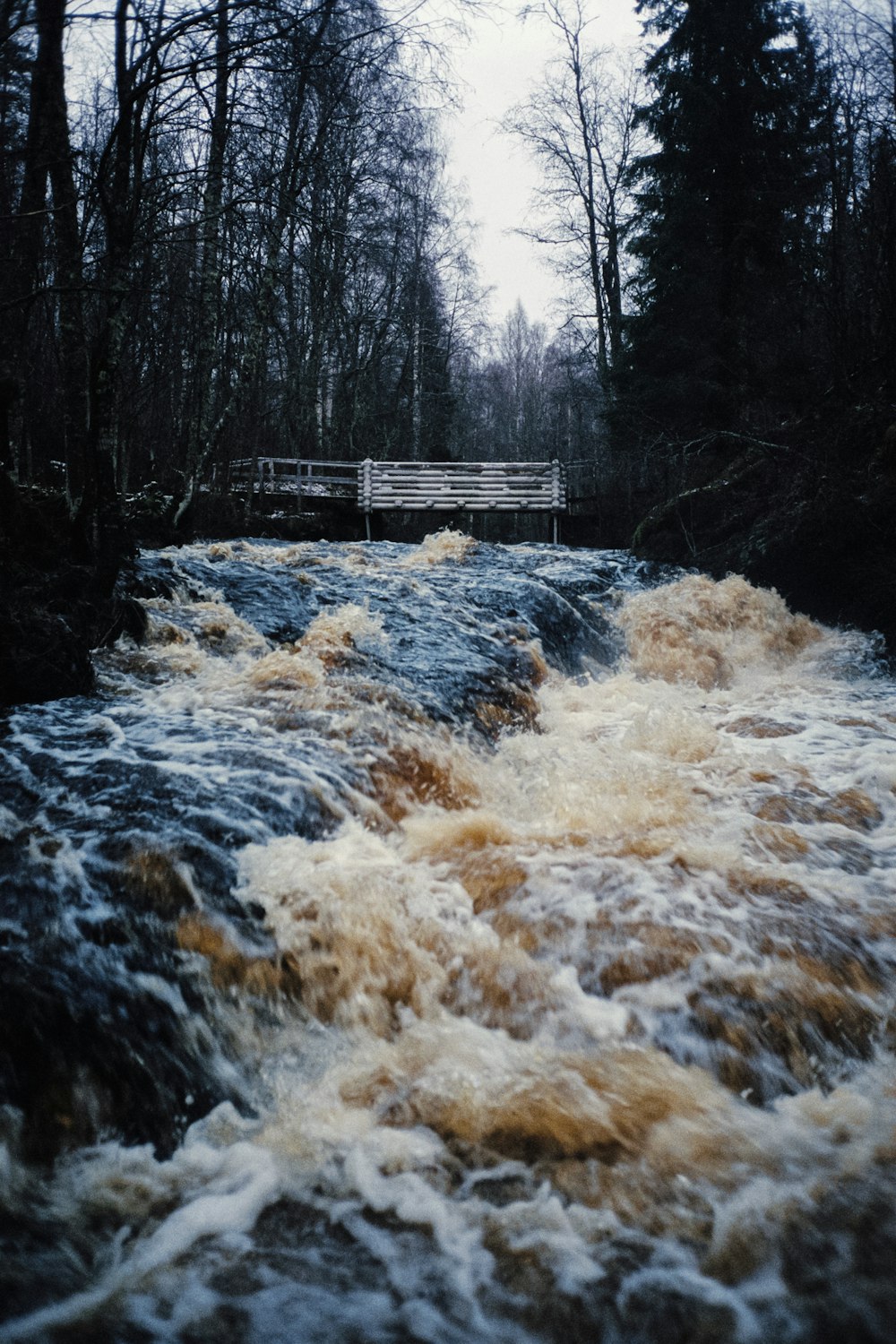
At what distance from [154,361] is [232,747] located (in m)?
9.33

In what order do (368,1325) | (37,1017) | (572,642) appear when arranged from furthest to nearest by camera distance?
(572,642) < (37,1017) < (368,1325)

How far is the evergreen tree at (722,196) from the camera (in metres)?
12.9

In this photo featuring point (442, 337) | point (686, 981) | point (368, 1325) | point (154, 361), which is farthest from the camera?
point (442, 337)

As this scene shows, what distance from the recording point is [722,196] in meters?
13.4

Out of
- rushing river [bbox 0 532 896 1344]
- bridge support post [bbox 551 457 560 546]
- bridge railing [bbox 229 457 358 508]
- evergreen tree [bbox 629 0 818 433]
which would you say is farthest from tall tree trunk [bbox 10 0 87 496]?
bridge support post [bbox 551 457 560 546]

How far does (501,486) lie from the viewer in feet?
57.4

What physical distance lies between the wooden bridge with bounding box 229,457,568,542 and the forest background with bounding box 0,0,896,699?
1.26m

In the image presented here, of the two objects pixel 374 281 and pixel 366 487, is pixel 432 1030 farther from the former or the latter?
pixel 374 281

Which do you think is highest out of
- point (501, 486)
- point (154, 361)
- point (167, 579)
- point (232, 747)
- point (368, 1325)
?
point (154, 361)

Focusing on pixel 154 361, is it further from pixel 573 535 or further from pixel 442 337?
pixel 442 337

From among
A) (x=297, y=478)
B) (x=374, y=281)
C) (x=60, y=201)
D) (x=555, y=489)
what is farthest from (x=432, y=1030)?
(x=374, y=281)

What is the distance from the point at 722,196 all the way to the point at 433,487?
8044mm

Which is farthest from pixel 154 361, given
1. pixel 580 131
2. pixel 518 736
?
pixel 580 131

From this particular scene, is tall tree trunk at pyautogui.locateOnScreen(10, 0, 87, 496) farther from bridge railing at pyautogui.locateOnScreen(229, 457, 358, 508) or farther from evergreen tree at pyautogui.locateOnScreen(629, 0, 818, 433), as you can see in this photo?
evergreen tree at pyautogui.locateOnScreen(629, 0, 818, 433)
